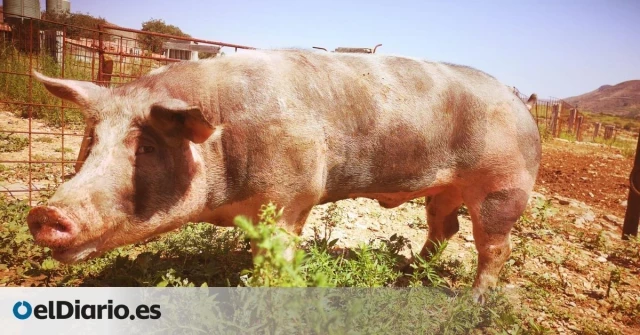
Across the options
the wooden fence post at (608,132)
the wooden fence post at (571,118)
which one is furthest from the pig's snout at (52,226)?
the wooden fence post at (608,132)

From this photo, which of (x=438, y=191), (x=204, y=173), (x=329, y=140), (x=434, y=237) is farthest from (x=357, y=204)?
(x=204, y=173)

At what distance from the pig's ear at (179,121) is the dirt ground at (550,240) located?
155 centimetres

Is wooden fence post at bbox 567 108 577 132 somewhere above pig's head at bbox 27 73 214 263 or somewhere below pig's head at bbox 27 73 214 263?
above

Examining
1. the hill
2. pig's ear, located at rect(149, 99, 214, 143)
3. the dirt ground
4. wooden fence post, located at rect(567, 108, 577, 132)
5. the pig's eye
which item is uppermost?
the hill

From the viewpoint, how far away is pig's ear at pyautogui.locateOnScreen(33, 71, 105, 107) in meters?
2.44

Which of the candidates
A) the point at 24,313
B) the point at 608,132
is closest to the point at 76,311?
the point at 24,313

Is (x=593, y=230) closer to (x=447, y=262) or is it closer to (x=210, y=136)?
(x=447, y=262)

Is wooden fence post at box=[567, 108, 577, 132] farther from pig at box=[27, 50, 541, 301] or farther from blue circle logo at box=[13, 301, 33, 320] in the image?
blue circle logo at box=[13, 301, 33, 320]

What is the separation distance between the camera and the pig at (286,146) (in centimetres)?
226

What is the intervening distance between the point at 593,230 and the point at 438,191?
3355mm

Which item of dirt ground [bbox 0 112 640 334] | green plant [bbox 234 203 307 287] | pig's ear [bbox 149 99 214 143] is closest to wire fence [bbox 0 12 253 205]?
dirt ground [bbox 0 112 640 334]

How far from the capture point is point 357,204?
5539mm

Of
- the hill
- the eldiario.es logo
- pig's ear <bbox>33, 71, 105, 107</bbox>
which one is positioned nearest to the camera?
the eldiario.es logo

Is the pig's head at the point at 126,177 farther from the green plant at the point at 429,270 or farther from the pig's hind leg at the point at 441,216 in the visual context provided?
the pig's hind leg at the point at 441,216
